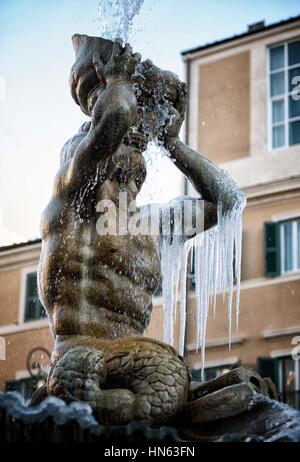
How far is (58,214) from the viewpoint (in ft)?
25.2

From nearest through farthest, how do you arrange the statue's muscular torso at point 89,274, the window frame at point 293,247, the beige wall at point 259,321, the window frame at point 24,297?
the statue's muscular torso at point 89,274 < the beige wall at point 259,321 < the window frame at point 24,297 < the window frame at point 293,247

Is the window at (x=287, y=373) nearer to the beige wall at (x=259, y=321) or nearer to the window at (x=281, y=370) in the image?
the window at (x=281, y=370)

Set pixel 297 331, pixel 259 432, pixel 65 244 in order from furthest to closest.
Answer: pixel 297 331 → pixel 65 244 → pixel 259 432

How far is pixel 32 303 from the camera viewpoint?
27547 mm

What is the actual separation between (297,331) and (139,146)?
18.5 metres

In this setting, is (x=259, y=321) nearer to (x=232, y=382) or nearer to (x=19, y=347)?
(x=19, y=347)

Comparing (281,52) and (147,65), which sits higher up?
(281,52)

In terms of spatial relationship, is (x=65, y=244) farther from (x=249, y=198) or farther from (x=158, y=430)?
(x=249, y=198)

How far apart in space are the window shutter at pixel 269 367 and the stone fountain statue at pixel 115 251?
57.8 ft

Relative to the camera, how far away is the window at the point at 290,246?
27.6 meters

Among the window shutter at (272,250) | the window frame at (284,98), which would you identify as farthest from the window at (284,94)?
the window shutter at (272,250)

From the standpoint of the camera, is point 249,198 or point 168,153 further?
point 249,198
